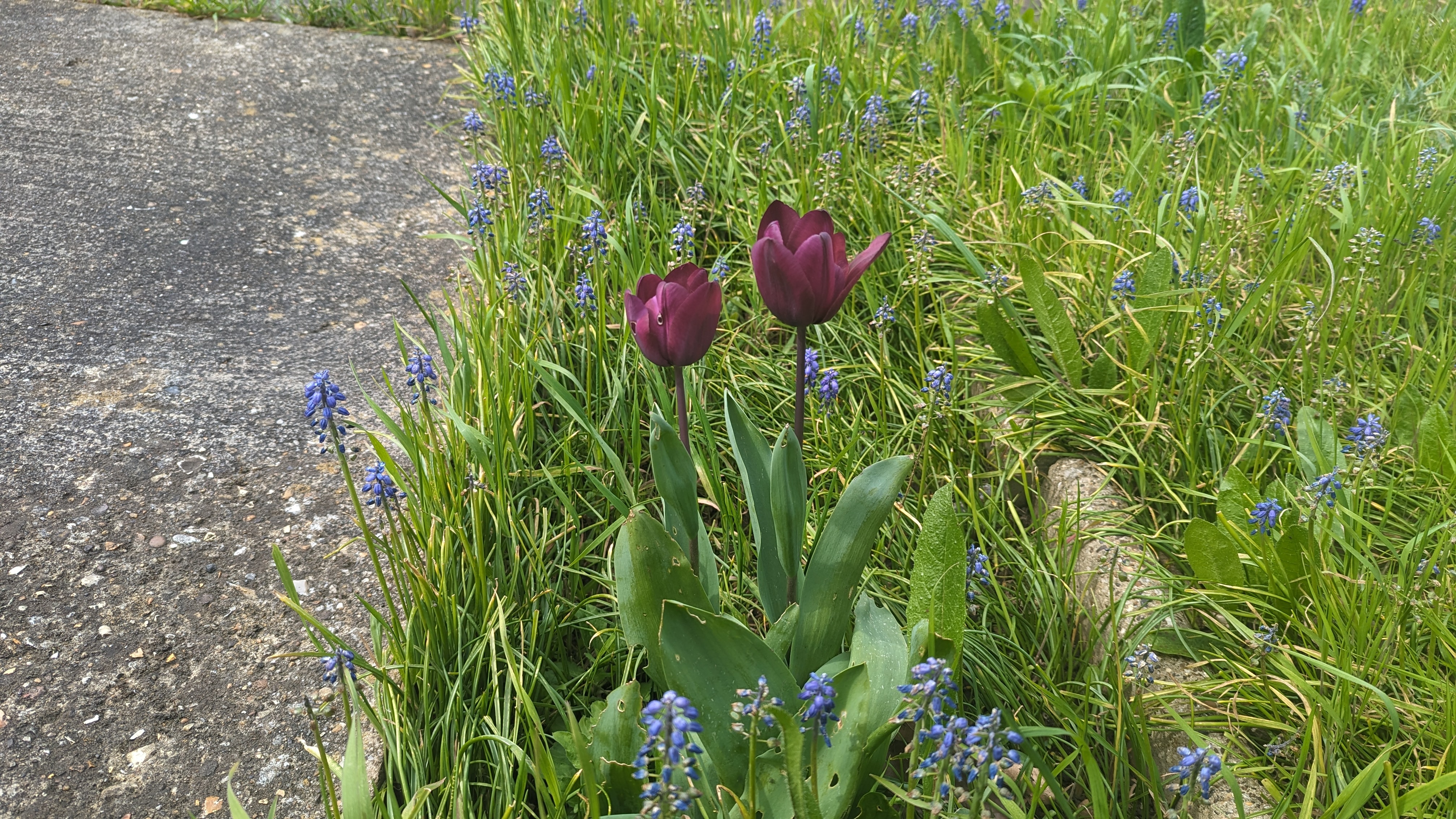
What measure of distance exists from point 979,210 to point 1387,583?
1286 millimetres

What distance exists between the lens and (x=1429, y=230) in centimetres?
213

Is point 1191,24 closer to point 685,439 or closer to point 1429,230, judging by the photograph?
point 1429,230

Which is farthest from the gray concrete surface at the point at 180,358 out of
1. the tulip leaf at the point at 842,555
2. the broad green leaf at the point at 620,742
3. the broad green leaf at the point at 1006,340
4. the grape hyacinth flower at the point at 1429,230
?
the grape hyacinth flower at the point at 1429,230

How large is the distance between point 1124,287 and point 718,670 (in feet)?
4.49

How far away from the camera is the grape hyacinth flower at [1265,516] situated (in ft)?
4.90

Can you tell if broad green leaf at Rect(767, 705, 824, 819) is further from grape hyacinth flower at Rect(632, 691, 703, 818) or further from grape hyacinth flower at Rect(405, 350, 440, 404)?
grape hyacinth flower at Rect(405, 350, 440, 404)

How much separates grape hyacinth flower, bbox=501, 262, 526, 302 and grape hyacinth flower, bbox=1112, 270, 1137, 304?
1281 millimetres

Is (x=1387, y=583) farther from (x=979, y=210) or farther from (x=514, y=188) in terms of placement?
(x=514, y=188)

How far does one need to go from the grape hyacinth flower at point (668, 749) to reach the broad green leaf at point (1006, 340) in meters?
1.30

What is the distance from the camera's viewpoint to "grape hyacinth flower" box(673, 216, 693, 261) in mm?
2105

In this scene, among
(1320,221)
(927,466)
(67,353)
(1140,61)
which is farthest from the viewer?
(1140,61)

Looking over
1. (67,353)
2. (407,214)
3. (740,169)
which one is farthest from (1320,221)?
(67,353)

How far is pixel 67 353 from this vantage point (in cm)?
207

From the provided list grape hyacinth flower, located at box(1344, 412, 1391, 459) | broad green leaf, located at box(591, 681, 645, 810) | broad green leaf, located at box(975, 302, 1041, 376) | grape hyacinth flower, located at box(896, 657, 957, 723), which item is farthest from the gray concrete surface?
grape hyacinth flower, located at box(1344, 412, 1391, 459)
